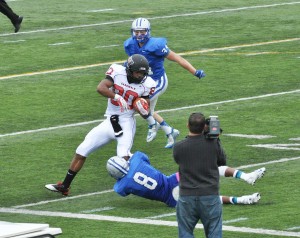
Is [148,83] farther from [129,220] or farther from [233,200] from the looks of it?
[129,220]

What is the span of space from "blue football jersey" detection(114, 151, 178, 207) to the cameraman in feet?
10.8

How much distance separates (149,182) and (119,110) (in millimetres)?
1489

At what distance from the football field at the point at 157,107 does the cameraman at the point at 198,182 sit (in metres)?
2.08

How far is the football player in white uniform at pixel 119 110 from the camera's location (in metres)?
17.5

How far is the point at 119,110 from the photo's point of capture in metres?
17.7

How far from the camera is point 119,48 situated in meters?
30.0

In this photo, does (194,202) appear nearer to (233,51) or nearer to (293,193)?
(293,193)

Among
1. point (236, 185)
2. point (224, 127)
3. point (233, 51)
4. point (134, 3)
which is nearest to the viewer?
point (236, 185)

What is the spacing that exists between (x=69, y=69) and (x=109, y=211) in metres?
11.5

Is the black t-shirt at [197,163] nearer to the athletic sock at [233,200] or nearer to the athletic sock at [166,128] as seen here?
the athletic sock at [233,200]

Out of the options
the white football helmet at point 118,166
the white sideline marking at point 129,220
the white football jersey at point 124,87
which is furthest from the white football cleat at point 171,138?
the white sideline marking at point 129,220

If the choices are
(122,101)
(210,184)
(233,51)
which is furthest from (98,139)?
(233,51)

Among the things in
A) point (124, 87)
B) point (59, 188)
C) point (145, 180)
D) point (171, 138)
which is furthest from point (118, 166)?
point (171, 138)

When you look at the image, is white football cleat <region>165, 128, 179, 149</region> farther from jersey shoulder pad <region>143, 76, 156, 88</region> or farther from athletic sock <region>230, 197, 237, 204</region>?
athletic sock <region>230, 197, 237, 204</region>
